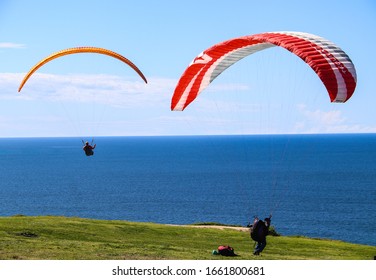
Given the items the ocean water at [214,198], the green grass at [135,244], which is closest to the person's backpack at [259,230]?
the green grass at [135,244]

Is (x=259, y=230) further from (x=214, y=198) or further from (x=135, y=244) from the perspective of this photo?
(x=214, y=198)

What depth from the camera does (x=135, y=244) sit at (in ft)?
103

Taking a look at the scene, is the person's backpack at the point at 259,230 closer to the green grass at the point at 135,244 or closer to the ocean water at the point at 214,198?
the green grass at the point at 135,244

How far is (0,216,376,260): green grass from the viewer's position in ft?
82.7

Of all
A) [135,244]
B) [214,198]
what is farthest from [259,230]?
[214,198]

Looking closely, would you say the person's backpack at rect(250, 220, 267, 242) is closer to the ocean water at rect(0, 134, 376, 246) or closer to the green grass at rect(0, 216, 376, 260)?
the green grass at rect(0, 216, 376, 260)

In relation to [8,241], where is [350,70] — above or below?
above

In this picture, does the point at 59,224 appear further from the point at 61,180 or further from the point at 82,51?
the point at 61,180

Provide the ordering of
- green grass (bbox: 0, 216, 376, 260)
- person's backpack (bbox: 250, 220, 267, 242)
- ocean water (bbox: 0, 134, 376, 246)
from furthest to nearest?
ocean water (bbox: 0, 134, 376, 246), green grass (bbox: 0, 216, 376, 260), person's backpack (bbox: 250, 220, 267, 242)

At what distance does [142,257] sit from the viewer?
80.1 ft

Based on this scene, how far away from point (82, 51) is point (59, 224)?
530 inches

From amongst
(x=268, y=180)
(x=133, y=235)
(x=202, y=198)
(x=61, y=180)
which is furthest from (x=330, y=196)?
(x=133, y=235)

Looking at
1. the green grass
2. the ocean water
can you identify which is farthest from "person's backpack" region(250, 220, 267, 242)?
the ocean water

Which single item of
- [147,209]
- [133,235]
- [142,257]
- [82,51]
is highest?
[147,209]
